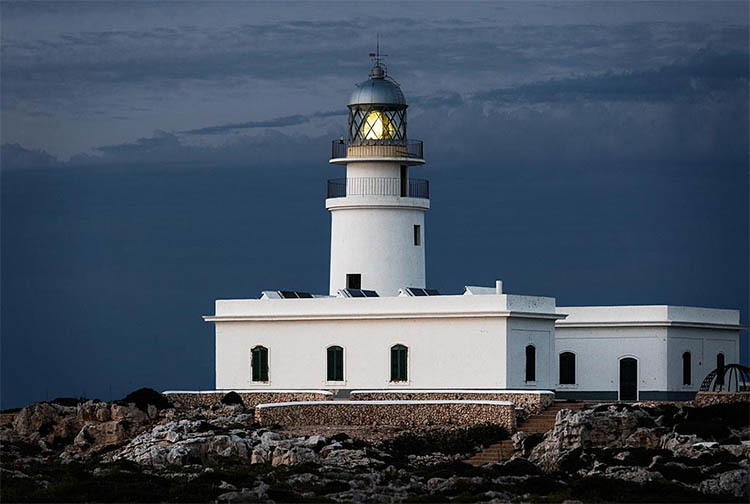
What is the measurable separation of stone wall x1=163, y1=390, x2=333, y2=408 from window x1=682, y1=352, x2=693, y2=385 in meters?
9.34

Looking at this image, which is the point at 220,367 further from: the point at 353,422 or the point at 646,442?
the point at 646,442

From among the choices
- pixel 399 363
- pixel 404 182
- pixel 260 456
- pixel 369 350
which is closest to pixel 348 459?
pixel 260 456

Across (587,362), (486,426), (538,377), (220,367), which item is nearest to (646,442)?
(486,426)

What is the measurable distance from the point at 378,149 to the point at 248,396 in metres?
7.03

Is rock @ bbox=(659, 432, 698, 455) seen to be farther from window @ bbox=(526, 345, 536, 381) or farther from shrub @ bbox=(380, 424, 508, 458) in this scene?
window @ bbox=(526, 345, 536, 381)

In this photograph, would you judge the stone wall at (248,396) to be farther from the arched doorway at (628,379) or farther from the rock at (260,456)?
the arched doorway at (628,379)

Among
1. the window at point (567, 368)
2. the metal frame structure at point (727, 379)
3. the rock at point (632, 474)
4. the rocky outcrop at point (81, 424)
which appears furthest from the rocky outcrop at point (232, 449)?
the metal frame structure at point (727, 379)

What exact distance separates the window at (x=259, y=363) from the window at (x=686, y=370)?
1039cm

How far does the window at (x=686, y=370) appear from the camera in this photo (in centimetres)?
4520

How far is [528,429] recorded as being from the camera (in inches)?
1522

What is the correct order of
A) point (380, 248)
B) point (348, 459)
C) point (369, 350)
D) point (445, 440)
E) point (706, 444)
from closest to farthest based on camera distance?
point (706, 444) < point (348, 459) < point (445, 440) < point (369, 350) < point (380, 248)

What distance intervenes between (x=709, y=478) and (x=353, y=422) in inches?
379

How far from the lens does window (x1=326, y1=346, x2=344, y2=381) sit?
43.2 m

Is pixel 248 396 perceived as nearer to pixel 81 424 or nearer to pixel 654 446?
pixel 81 424
